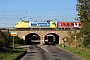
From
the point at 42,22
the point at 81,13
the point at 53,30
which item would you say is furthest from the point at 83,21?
the point at 42,22

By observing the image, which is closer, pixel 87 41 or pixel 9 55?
pixel 9 55

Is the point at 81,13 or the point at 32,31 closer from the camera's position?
the point at 81,13

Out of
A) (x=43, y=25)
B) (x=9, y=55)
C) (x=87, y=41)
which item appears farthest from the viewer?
(x=43, y=25)

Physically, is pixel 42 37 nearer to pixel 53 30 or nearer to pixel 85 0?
pixel 53 30

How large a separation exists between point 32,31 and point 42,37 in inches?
166

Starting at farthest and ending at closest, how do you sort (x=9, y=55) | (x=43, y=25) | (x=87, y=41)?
1. (x=43, y=25)
2. (x=87, y=41)
3. (x=9, y=55)

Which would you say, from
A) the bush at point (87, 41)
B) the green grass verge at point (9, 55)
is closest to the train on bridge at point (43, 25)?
the bush at point (87, 41)

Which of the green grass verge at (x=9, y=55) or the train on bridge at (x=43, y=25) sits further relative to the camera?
the train on bridge at (x=43, y=25)

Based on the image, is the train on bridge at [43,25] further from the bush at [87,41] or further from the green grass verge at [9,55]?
the green grass verge at [9,55]

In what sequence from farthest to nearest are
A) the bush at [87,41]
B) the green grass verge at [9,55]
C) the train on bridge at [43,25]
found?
the train on bridge at [43,25], the bush at [87,41], the green grass verge at [9,55]

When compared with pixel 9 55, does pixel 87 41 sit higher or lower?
higher

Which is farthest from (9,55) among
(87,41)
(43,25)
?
(43,25)

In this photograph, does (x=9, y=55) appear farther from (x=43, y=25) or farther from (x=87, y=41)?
(x=43, y=25)

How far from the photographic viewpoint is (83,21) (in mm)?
47500
